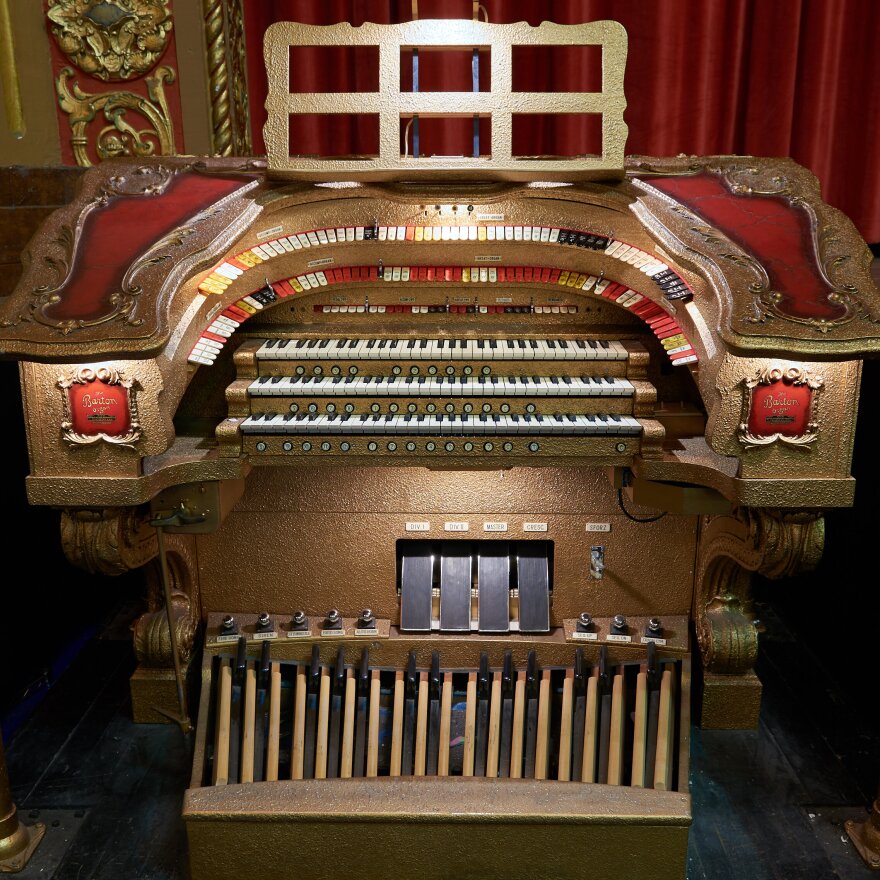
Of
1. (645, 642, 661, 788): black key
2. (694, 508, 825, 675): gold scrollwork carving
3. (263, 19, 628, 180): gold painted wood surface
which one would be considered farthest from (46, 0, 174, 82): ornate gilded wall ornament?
(645, 642, 661, 788): black key

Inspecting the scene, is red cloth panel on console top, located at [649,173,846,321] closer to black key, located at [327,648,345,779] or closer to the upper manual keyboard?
the upper manual keyboard

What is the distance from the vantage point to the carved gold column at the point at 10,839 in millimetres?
2568

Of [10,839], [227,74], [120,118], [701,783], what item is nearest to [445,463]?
[701,783]

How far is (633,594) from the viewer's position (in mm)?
3191

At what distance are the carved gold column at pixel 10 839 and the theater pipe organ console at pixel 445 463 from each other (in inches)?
20.1

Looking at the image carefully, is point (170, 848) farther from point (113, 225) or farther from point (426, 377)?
point (113, 225)

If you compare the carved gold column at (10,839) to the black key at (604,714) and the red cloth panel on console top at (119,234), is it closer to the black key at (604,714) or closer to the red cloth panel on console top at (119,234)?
the red cloth panel on console top at (119,234)

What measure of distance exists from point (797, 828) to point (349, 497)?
1.79 m

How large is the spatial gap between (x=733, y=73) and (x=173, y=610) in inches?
122

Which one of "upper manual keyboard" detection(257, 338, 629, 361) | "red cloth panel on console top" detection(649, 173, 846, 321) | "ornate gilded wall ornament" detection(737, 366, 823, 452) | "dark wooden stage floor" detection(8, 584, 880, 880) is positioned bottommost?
"dark wooden stage floor" detection(8, 584, 880, 880)

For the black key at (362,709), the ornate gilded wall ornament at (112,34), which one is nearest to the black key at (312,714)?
the black key at (362,709)

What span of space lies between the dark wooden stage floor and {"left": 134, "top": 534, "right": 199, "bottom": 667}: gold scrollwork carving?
0.32 metres

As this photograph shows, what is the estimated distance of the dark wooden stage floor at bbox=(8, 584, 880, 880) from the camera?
261 cm

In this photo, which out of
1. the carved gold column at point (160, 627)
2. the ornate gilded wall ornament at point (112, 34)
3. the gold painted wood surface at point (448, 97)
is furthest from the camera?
the ornate gilded wall ornament at point (112, 34)
